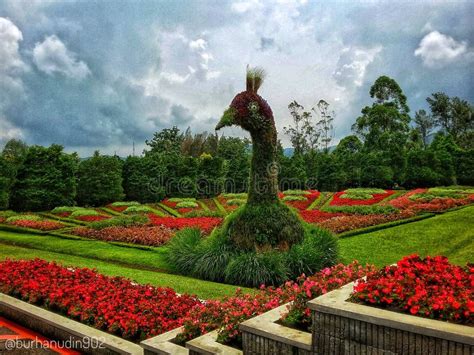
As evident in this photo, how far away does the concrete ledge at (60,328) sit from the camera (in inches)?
181

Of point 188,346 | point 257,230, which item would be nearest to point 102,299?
point 188,346

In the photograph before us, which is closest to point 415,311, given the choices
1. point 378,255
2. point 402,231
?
point 378,255

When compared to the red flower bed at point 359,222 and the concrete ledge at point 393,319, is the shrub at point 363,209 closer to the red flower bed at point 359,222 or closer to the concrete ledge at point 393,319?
the red flower bed at point 359,222

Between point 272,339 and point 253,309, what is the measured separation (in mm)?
973

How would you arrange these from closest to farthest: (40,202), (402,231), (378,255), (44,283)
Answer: (44,283)
(378,255)
(402,231)
(40,202)

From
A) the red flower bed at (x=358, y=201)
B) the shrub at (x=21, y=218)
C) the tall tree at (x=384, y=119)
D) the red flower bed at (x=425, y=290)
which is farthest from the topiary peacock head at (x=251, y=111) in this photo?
the tall tree at (x=384, y=119)

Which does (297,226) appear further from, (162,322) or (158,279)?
(162,322)

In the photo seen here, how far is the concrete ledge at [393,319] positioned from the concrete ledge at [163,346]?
1.52 m

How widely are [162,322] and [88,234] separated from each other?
11.2 metres

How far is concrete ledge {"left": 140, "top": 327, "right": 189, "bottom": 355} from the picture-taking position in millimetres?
4008

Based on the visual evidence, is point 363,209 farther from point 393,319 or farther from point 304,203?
point 393,319

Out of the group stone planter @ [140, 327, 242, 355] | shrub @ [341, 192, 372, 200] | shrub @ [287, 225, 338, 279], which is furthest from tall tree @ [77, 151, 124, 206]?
stone planter @ [140, 327, 242, 355]

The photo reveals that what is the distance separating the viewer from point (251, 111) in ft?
30.2

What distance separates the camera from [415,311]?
3160mm
